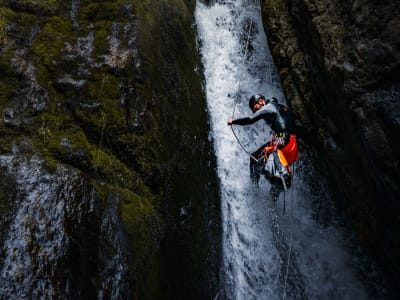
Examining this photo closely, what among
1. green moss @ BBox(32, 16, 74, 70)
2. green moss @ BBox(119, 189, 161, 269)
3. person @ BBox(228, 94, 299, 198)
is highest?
green moss @ BBox(32, 16, 74, 70)

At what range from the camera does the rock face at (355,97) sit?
4.41 meters

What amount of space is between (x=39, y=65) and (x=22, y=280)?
3116 millimetres

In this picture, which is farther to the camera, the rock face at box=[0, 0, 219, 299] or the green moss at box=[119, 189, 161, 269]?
the green moss at box=[119, 189, 161, 269]

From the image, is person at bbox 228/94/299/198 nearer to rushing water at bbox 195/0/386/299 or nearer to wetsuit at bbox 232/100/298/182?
wetsuit at bbox 232/100/298/182

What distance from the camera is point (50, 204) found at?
11.8 ft

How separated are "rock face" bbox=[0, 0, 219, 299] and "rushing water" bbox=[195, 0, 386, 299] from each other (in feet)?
1.60

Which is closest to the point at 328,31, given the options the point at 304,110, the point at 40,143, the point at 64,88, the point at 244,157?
the point at 304,110

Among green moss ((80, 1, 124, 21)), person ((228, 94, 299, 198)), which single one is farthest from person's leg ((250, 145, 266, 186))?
green moss ((80, 1, 124, 21))

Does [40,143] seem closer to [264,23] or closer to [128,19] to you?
[128,19]

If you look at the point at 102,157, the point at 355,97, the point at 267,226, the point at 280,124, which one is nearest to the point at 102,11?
the point at 102,157

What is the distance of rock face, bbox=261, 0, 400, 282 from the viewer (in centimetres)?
441

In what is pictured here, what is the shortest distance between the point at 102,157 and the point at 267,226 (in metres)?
3.80

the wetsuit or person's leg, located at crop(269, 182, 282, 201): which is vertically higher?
the wetsuit

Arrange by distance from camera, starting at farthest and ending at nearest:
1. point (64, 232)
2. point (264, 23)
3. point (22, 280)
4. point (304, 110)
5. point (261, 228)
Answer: point (264, 23), point (304, 110), point (261, 228), point (64, 232), point (22, 280)
